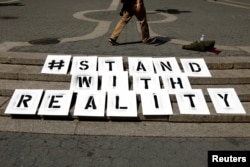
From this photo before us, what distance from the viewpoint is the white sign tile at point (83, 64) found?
19.9 feet

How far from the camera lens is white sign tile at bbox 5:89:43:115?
16.7 feet

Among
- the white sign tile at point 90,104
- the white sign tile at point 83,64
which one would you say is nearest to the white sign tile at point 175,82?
the white sign tile at point 90,104

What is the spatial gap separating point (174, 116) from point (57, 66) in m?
2.66

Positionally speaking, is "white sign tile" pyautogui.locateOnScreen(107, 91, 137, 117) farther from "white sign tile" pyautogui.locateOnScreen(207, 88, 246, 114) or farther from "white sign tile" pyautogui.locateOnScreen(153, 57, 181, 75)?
"white sign tile" pyautogui.locateOnScreen(207, 88, 246, 114)

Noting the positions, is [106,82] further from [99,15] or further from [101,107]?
[99,15]

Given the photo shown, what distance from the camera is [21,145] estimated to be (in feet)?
14.7

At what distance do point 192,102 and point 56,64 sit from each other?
9.55ft

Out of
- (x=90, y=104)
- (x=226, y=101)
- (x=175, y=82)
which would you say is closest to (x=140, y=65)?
(x=175, y=82)

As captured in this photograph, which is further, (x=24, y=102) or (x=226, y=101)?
(x=226, y=101)

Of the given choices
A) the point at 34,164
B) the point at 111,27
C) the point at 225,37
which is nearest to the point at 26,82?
the point at 34,164

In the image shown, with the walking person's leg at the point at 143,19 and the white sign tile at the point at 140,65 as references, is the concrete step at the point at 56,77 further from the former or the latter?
the walking person's leg at the point at 143,19

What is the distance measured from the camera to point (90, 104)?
5.23m

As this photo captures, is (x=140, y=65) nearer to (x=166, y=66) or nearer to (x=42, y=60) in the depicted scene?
(x=166, y=66)

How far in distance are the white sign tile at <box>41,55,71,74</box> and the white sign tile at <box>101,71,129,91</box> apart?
0.86m
